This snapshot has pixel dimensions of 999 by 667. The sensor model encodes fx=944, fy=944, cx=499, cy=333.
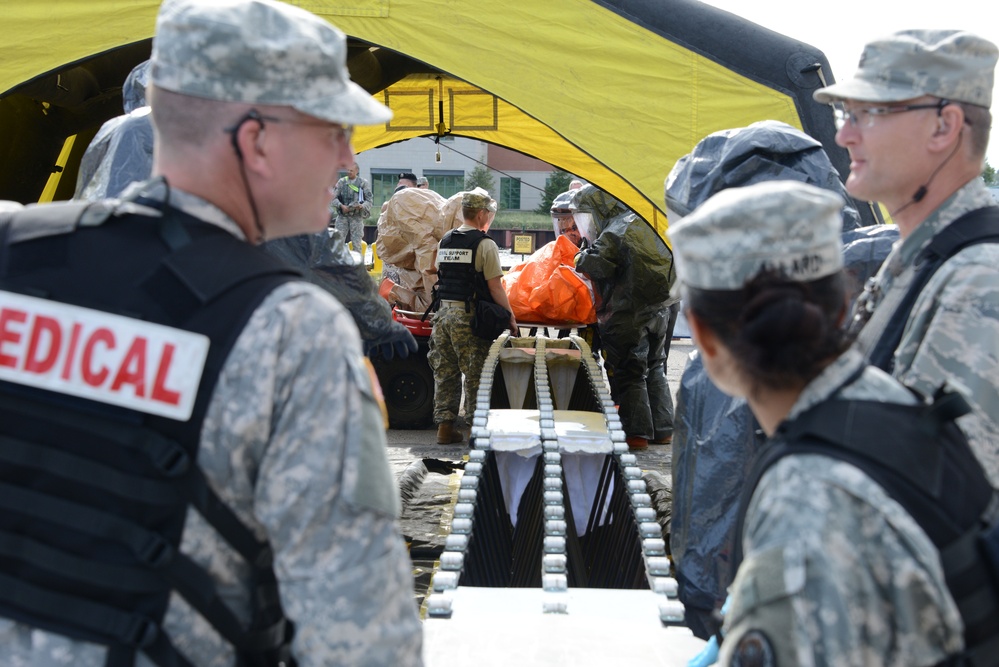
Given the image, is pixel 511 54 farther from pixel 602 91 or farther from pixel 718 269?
pixel 718 269

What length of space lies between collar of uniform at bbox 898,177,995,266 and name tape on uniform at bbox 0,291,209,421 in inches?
58.1

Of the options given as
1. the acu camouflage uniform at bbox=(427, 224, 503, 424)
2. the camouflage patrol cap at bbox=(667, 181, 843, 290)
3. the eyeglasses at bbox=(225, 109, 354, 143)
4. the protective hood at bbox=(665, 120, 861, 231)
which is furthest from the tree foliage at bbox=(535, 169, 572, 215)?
the camouflage patrol cap at bbox=(667, 181, 843, 290)

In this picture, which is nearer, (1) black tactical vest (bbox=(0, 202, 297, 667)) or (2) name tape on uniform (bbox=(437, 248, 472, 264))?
(1) black tactical vest (bbox=(0, 202, 297, 667))

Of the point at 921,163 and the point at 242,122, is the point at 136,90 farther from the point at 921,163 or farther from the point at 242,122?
the point at 921,163

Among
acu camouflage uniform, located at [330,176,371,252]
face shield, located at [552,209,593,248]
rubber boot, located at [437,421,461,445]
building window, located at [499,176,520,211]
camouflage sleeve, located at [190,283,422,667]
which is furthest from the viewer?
building window, located at [499,176,520,211]

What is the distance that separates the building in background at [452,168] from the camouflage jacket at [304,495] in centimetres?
4294

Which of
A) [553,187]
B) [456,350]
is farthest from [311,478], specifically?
[553,187]

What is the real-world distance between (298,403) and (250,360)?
0.08 metres

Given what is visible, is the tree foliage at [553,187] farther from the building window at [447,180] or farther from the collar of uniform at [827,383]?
the collar of uniform at [827,383]

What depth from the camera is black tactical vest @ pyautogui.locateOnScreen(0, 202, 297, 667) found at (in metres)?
1.17

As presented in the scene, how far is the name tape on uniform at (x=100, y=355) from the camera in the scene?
1.17m

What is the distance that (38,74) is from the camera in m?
4.68

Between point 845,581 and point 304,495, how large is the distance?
2.10ft

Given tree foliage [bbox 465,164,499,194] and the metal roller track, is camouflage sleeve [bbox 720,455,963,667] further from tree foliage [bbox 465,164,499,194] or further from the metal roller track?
tree foliage [bbox 465,164,499,194]
